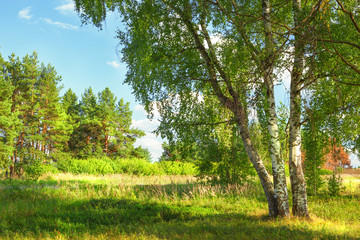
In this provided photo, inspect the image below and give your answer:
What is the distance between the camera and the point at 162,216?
905 cm

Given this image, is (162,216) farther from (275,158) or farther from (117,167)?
(117,167)

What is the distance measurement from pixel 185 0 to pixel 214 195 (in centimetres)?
802

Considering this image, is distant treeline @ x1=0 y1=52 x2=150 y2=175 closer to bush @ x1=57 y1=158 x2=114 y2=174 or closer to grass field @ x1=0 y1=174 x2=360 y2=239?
bush @ x1=57 y1=158 x2=114 y2=174

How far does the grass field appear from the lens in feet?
20.7

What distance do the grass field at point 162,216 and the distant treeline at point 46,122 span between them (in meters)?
15.7

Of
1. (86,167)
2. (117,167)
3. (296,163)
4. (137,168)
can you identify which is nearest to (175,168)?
(137,168)

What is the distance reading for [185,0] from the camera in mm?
7320

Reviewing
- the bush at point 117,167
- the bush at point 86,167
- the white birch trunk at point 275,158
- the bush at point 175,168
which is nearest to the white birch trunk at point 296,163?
the white birch trunk at point 275,158

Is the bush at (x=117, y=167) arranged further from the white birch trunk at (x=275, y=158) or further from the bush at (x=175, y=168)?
the white birch trunk at (x=275, y=158)

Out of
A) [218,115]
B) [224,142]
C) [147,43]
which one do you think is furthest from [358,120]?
[147,43]

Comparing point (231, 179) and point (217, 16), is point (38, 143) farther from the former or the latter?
point (217, 16)

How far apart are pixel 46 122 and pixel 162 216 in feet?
85.5

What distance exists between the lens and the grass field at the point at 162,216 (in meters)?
6.31

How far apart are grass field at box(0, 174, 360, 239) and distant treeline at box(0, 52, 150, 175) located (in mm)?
15683
